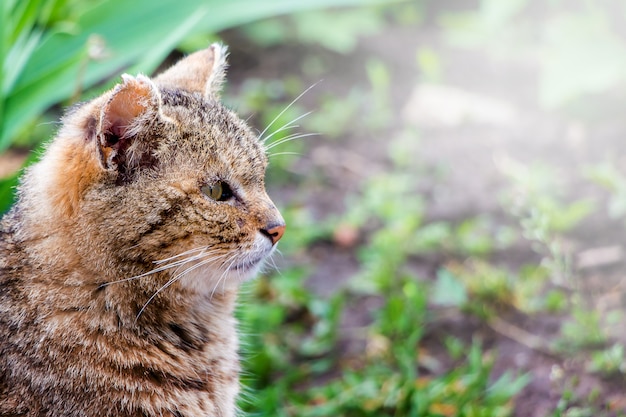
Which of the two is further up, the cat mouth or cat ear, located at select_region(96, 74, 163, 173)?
cat ear, located at select_region(96, 74, 163, 173)

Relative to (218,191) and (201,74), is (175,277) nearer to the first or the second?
(218,191)

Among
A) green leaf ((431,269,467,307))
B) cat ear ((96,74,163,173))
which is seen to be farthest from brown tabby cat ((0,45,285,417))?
green leaf ((431,269,467,307))

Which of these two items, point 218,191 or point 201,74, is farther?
point 201,74

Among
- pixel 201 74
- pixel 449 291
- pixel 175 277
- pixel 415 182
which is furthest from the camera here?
pixel 415 182

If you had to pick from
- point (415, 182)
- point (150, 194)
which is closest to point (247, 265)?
point (150, 194)

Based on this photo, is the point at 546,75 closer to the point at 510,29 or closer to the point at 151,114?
the point at 510,29

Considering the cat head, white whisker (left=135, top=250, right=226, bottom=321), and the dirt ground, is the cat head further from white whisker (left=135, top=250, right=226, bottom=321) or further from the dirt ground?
the dirt ground

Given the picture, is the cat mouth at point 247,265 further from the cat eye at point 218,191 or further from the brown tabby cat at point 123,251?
the cat eye at point 218,191

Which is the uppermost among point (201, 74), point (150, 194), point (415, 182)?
point (201, 74)
